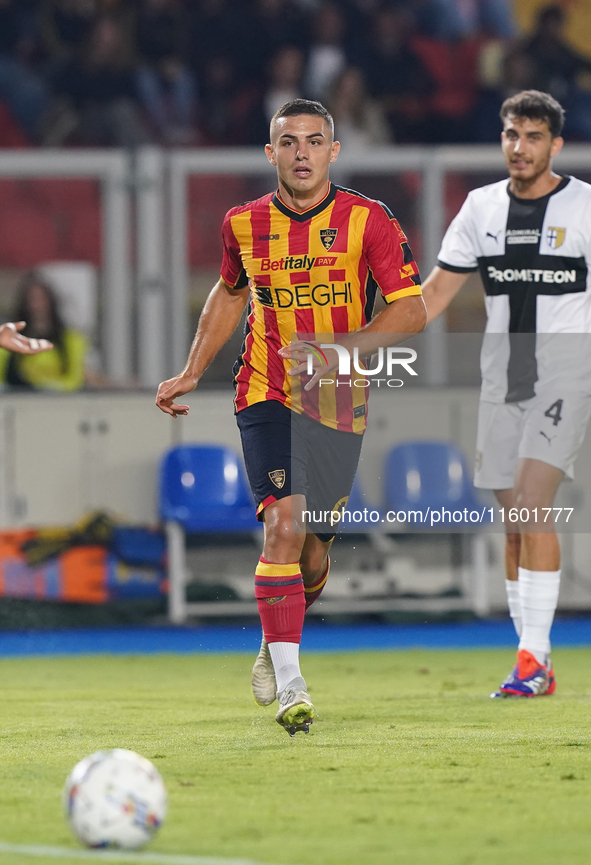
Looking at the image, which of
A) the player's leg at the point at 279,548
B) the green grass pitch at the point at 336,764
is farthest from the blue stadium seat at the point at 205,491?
the player's leg at the point at 279,548

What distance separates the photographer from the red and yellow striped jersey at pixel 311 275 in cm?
510

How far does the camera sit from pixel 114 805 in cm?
295

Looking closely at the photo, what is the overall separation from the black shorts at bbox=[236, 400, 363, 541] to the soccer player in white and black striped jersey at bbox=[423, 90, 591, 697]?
104 cm

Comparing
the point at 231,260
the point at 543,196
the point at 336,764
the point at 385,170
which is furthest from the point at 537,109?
the point at 385,170

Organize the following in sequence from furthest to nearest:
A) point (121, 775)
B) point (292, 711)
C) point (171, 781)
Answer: point (292, 711) < point (171, 781) < point (121, 775)

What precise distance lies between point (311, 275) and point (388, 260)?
291 mm

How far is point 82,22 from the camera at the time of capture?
44.4 ft

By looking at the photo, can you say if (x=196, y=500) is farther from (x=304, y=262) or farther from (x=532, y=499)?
(x=304, y=262)

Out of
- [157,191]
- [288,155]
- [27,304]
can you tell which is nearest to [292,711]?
[288,155]

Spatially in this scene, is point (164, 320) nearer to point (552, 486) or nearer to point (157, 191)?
point (157, 191)

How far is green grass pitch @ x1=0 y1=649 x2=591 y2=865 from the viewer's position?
3.05m

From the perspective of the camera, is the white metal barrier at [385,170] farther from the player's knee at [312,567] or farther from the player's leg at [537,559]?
the player's knee at [312,567]

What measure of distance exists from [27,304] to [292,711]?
235 inches

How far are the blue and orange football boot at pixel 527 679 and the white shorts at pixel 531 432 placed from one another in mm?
784
